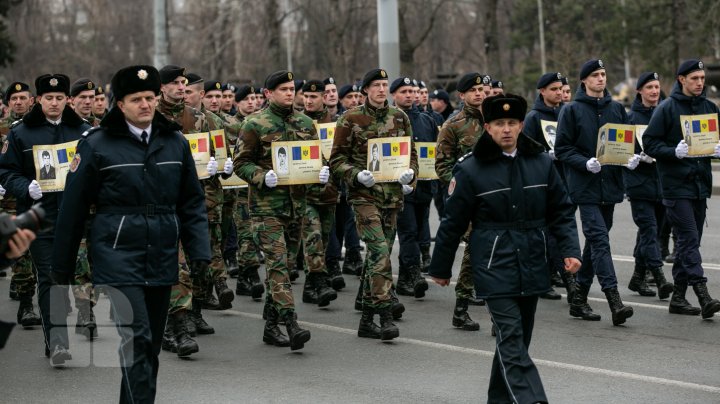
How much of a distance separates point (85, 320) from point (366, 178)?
266cm

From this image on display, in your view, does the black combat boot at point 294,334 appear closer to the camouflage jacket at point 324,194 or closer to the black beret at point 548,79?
the camouflage jacket at point 324,194

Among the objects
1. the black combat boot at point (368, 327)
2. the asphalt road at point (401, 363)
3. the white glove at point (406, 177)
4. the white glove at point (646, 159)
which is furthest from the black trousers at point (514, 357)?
the white glove at point (646, 159)

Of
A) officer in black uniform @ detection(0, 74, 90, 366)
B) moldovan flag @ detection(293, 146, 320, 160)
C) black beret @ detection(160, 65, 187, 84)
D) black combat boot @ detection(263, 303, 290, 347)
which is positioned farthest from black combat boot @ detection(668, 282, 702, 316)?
officer in black uniform @ detection(0, 74, 90, 366)

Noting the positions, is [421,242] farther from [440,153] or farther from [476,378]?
[476,378]

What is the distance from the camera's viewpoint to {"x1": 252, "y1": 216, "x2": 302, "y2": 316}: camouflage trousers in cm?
956

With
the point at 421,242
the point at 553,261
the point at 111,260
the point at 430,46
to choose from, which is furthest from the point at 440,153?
the point at 430,46

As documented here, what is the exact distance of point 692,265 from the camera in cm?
1045

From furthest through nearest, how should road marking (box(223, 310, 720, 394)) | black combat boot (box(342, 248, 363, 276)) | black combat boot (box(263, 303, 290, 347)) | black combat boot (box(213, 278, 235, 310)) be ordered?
black combat boot (box(342, 248, 363, 276)) → black combat boot (box(213, 278, 235, 310)) → black combat boot (box(263, 303, 290, 347)) → road marking (box(223, 310, 720, 394))

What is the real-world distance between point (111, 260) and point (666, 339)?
4.66 meters

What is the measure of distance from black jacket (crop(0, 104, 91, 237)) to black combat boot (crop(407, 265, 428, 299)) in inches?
149

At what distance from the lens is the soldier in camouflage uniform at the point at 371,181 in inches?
393

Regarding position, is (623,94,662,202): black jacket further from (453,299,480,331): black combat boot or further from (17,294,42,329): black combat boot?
(17,294,42,329): black combat boot

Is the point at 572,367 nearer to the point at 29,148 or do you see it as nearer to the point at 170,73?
the point at 170,73

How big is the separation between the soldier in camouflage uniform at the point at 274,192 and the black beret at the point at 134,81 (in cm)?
278
